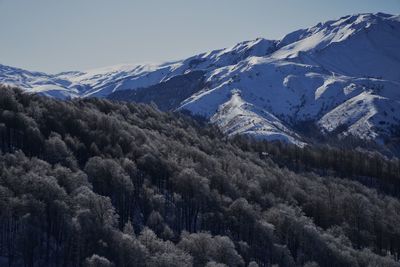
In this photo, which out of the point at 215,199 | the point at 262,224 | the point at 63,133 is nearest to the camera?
the point at 262,224

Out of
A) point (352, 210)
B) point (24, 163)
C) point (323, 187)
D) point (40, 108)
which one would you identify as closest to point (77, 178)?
point (24, 163)

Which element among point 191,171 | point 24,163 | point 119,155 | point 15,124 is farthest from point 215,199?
point 15,124

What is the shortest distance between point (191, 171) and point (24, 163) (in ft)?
167

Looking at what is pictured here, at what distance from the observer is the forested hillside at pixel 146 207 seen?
101750 millimetres

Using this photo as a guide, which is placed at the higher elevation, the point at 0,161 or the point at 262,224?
the point at 0,161

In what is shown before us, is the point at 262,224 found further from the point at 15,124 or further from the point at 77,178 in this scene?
the point at 15,124

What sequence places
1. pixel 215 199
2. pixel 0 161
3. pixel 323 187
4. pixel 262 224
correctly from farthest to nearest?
pixel 323 187 < pixel 215 199 < pixel 262 224 < pixel 0 161

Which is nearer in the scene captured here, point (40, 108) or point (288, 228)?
point (288, 228)

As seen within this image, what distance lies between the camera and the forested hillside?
101750 mm

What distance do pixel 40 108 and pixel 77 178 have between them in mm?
59377

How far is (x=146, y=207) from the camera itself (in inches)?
5335

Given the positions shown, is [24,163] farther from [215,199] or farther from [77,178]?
[215,199]

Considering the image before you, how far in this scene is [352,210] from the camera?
170750 millimetres

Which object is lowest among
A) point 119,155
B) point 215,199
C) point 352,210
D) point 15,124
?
point 352,210
